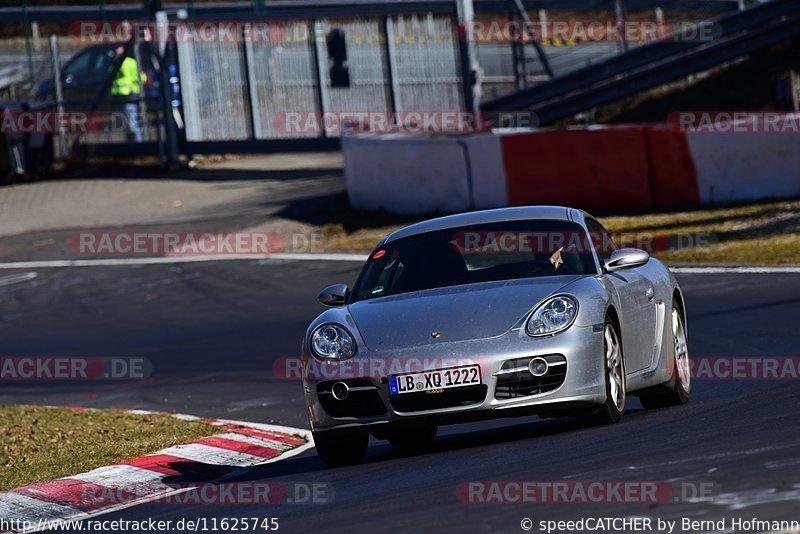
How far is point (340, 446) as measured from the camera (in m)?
8.31

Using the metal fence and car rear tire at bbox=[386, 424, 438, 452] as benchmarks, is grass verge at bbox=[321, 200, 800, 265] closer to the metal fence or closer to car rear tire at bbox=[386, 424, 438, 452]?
the metal fence


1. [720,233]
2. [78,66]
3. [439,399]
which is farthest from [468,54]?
[439,399]

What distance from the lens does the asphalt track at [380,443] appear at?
6219 millimetres

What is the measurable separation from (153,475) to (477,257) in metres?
2.36

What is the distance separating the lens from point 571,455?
7.30 meters

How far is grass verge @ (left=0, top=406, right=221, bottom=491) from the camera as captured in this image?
9469 millimetres

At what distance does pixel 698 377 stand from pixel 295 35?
2044 cm

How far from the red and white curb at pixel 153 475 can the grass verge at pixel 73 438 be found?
21 cm

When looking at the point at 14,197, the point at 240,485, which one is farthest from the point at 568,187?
the point at 240,485

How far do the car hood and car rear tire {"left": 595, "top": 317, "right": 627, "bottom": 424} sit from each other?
14.9 inches

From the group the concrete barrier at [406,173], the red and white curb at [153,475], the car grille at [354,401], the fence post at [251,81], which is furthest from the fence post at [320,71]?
the car grille at [354,401]

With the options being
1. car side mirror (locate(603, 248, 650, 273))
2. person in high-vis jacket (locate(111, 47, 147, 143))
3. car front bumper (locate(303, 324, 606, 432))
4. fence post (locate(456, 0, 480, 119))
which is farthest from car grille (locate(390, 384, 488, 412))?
person in high-vis jacket (locate(111, 47, 147, 143))

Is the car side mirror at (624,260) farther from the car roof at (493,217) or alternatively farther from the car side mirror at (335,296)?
the car side mirror at (335,296)

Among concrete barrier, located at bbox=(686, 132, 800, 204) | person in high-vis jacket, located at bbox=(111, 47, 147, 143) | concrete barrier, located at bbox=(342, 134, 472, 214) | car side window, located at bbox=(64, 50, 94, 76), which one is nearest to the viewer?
concrete barrier, located at bbox=(686, 132, 800, 204)
